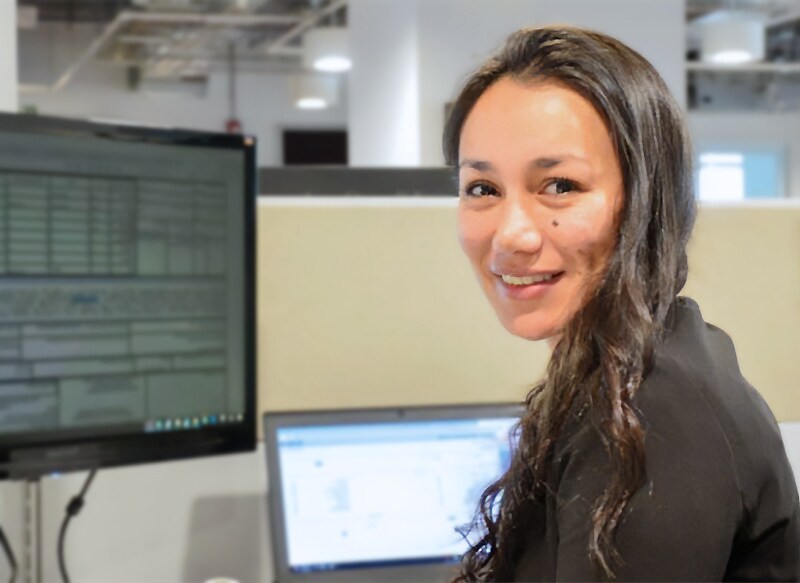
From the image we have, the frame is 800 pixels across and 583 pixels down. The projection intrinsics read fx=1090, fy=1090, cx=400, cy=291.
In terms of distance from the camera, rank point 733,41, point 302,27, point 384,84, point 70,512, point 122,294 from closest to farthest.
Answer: point 122,294, point 70,512, point 384,84, point 733,41, point 302,27

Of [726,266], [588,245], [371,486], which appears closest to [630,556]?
[588,245]

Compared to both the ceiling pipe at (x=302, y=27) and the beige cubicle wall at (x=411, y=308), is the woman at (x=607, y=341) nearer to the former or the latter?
the beige cubicle wall at (x=411, y=308)

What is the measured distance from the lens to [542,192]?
0.71 meters

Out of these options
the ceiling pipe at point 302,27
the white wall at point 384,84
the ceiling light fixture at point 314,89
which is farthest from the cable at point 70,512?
the ceiling light fixture at point 314,89

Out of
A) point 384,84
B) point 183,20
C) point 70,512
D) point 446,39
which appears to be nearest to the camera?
point 70,512

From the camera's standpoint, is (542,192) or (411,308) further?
(411,308)

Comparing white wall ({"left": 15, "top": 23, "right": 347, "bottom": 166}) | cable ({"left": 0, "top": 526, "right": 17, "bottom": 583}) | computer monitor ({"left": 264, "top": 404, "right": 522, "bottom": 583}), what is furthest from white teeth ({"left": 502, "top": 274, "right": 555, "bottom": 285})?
white wall ({"left": 15, "top": 23, "right": 347, "bottom": 166})

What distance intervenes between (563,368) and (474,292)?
0.83 m

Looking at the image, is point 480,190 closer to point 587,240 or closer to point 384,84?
point 587,240

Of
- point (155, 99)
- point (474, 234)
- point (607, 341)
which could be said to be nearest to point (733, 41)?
point (155, 99)

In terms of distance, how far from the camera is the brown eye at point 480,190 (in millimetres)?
756

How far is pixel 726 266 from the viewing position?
5.16 ft

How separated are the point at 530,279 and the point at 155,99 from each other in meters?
9.47

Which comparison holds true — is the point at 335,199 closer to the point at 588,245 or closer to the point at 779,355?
the point at 779,355
